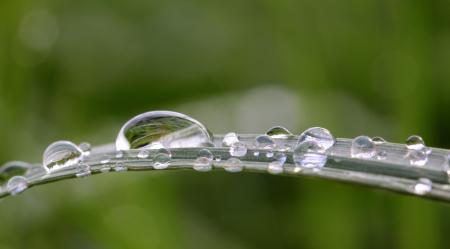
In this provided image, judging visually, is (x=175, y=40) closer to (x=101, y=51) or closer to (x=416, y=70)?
(x=101, y=51)

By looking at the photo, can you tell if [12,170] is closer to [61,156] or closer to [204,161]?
[61,156]

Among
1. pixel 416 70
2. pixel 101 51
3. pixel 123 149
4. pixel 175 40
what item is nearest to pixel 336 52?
pixel 416 70

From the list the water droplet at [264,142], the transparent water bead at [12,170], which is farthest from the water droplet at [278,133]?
the transparent water bead at [12,170]

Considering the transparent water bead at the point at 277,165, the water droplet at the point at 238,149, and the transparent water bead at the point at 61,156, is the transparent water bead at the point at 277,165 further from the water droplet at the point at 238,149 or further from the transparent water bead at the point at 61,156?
the transparent water bead at the point at 61,156

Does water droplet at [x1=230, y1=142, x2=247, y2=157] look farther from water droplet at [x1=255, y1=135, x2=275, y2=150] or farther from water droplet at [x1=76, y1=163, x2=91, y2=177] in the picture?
water droplet at [x1=76, y1=163, x2=91, y2=177]

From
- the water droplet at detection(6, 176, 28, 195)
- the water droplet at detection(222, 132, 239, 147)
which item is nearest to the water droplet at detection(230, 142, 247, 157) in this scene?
the water droplet at detection(222, 132, 239, 147)
